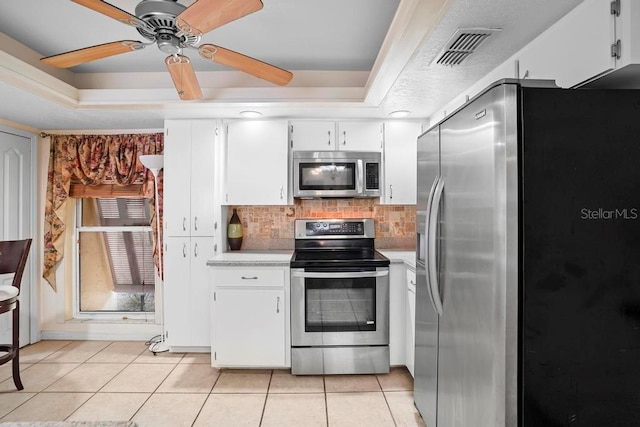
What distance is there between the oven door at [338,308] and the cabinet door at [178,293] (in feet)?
3.37

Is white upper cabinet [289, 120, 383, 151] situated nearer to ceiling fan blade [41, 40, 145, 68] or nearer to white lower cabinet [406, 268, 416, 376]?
white lower cabinet [406, 268, 416, 376]

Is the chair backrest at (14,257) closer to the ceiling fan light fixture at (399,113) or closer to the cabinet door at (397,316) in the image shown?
the cabinet door at (397,316)

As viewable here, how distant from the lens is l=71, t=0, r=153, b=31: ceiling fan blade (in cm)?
145

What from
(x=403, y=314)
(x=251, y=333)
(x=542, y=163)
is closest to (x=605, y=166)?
(x=542, y=163)

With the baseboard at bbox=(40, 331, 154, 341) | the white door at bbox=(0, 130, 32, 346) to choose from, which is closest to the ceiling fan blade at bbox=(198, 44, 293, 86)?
the white door at bbox=(0, 130, 32, 346)

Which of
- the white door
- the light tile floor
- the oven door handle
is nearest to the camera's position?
the light tile floor

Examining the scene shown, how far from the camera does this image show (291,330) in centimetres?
287

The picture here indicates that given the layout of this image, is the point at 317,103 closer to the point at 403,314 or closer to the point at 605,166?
the point at 403,314

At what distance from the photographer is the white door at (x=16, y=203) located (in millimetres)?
3354

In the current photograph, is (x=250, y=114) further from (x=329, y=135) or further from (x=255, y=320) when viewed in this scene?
(x=255, y=320)

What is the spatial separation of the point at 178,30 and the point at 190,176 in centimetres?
173

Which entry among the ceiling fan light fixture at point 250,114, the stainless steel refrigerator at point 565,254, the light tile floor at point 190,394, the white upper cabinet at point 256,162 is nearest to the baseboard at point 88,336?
the light tile floor at point 190,394

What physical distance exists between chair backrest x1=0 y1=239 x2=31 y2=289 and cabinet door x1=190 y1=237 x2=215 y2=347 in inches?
46.5

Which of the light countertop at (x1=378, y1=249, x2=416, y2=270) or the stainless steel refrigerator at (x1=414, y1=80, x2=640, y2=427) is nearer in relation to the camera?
the stainless steel refrigerator at (x1=414, y1=80, x2=640, y2=427)
